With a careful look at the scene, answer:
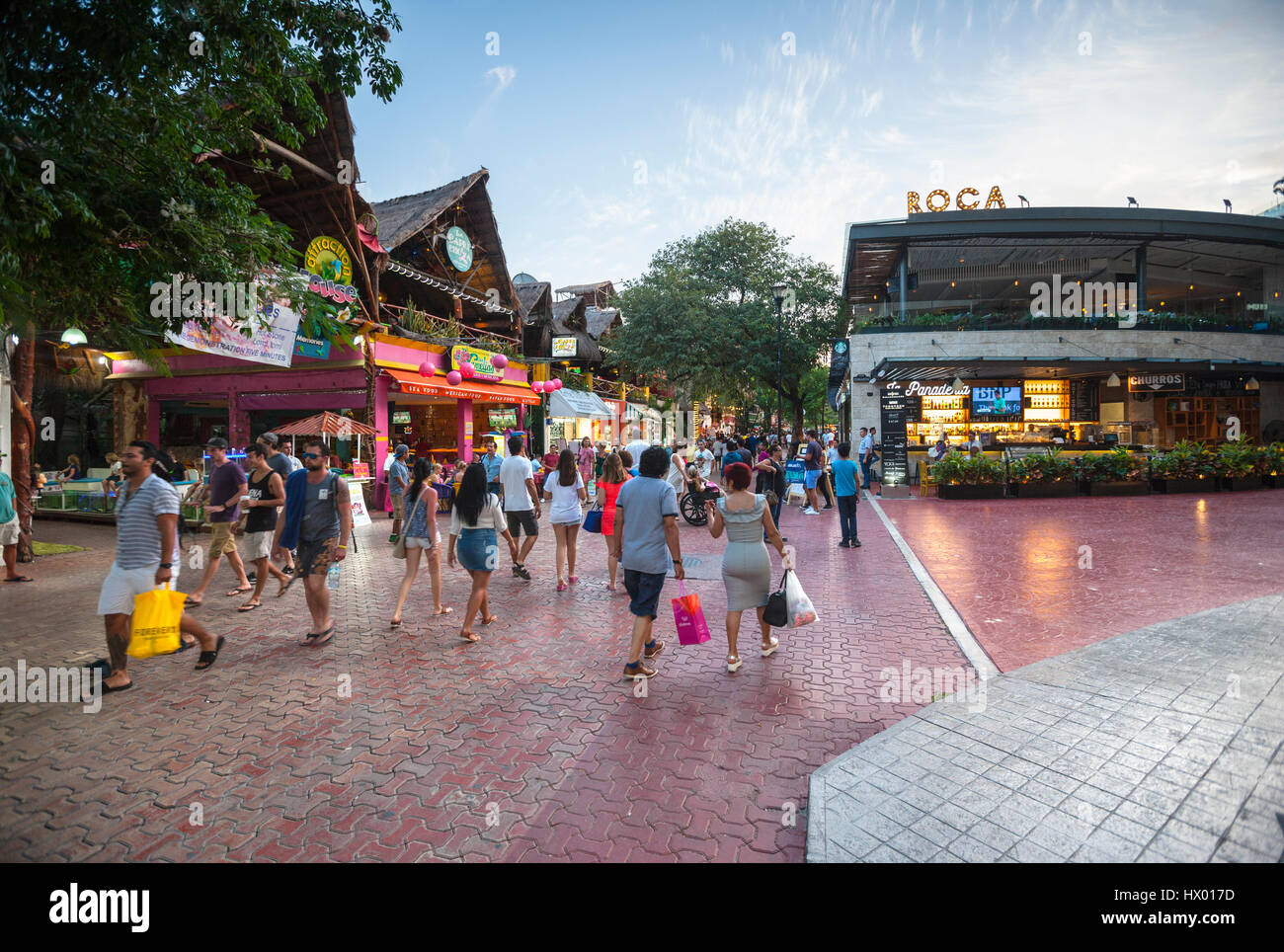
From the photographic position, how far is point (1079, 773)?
132 inches

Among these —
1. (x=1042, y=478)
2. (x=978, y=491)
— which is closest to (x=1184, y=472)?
(x=1042, y=478)

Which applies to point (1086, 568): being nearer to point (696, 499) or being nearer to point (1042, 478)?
point (696, 499)

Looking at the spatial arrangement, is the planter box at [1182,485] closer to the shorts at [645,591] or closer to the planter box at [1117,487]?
the planter box at [1117,487]

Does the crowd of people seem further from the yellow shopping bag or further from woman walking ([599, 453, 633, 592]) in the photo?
the yellow shopping bag

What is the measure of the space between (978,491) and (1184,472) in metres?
5.50

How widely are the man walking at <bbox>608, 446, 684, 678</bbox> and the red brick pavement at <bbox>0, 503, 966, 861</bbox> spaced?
0.42 meters

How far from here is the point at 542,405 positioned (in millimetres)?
25234

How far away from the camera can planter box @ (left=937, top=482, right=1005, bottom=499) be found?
17312 millimetres

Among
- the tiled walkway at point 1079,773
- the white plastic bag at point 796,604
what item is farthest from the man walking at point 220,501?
the tiled walkway at point 1079,773

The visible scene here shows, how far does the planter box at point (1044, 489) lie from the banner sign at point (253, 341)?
1795cm

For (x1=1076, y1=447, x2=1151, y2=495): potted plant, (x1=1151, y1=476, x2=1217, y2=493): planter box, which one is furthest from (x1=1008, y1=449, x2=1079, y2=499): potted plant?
(x1=1151, y1=476, x2=1217, y2=493): planter box
